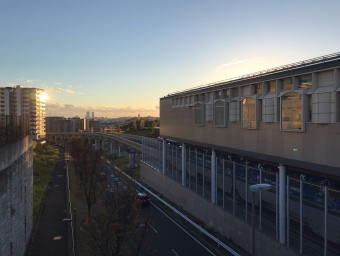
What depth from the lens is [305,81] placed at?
9.02 metres

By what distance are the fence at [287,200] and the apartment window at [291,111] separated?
1.69 m

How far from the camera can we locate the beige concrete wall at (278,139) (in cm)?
805

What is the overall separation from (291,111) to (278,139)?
1.13 m

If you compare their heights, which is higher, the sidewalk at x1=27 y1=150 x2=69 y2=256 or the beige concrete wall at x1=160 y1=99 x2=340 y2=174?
the beige concrete wall at x1=160 y1=99 x2=340 y2=174

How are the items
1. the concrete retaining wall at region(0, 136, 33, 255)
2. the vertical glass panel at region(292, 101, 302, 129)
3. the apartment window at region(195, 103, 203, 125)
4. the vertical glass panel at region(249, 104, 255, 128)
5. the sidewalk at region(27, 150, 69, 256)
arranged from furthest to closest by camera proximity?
1. the apartment window at region(195, 103, 203, 125)
2. the sidewalk at region(27, 150, 69, 256)
3. the vertical glass panel at region(249, 104, 255, 128)
4. the vertical glass panel at region(292, 101, 302, 129)
5. the concrete retaining wall at region(0, 136, 33, 255)

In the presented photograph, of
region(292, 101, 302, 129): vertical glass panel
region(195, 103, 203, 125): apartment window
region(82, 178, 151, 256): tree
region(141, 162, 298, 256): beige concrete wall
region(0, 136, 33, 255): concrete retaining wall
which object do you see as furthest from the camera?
region(195, 103, 203, 125): apartment window

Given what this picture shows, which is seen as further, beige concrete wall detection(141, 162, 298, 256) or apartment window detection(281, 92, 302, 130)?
beige concrete wall detection(141, 162, 298, 256)

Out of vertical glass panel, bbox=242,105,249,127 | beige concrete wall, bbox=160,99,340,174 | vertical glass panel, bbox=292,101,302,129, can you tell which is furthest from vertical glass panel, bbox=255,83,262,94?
vertical glass panel, bbox=292,101,302,129

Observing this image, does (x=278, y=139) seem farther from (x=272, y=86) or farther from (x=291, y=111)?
(x=272, y=86)

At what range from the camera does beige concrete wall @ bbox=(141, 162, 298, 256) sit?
33.9 feet

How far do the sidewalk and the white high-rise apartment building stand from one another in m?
52.6

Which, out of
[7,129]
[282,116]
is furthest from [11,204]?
[282,116]

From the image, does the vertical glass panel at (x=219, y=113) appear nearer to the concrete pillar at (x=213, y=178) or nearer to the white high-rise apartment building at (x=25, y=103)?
the concrete pillar at (x=213, y=178)

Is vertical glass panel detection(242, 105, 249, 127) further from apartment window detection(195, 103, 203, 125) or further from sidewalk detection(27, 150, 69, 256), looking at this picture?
sidewalk detection(27, 150, 69, 256)
